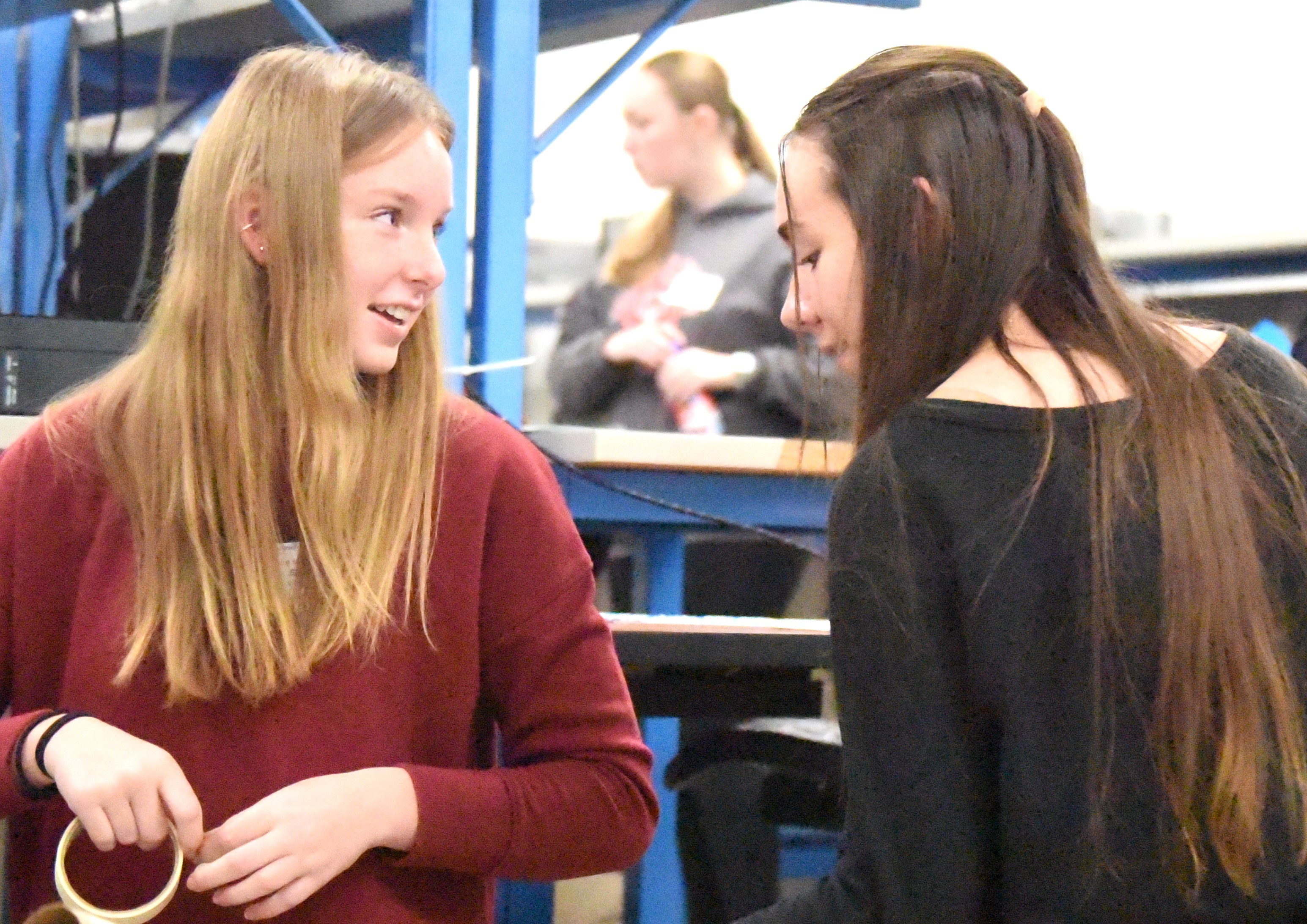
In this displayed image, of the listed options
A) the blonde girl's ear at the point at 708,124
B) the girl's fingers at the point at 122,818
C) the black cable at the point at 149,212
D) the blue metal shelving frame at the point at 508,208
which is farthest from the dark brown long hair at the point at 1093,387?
the blonde girl's ear at the point at 708,124

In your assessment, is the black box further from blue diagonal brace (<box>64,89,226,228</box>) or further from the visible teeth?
blue diagonal brace (<box>64,89,226,228</box>)

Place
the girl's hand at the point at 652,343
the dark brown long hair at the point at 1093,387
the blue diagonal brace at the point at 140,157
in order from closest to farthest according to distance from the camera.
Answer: the dark brown long hair at the point at 1093,387
the blue diagonal brace at the point at 140,157
the girl's hand at the point at 652,343

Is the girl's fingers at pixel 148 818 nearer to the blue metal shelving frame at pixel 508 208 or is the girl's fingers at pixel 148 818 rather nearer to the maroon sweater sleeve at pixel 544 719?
the maroon sweater sleeve at pixel 544 719

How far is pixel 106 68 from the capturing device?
2.74 m

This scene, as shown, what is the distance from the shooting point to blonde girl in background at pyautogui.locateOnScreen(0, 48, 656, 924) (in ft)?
3.38

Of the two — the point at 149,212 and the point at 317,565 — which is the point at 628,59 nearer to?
the point at 149,212

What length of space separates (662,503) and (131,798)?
0.97 meters

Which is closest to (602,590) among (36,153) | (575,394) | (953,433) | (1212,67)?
(575,394)

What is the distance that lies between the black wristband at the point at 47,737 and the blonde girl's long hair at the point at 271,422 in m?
0.04

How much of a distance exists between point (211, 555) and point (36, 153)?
189 centimetres

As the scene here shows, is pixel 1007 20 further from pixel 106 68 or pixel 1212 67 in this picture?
pixel 106 68

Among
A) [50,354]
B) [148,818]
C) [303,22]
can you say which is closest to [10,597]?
[148,818]

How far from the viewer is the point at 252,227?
3.68ft

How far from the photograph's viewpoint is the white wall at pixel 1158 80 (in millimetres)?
4594
